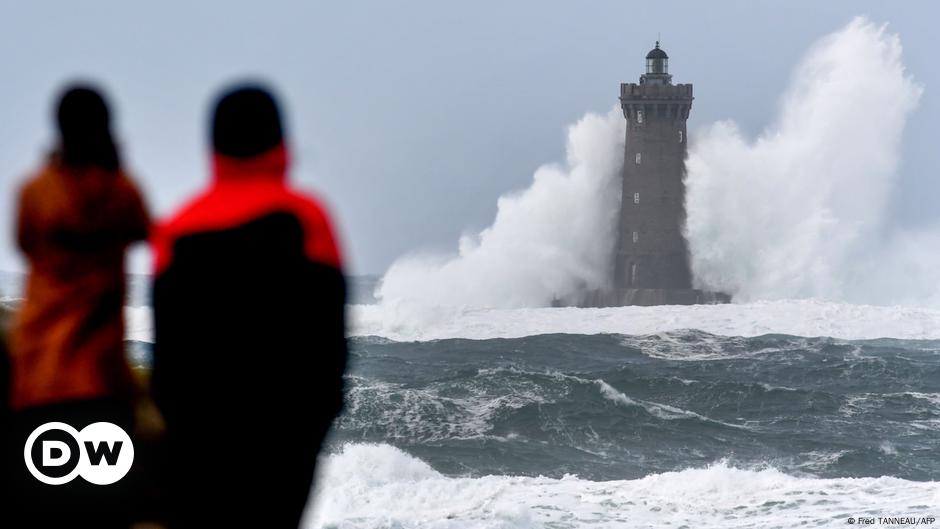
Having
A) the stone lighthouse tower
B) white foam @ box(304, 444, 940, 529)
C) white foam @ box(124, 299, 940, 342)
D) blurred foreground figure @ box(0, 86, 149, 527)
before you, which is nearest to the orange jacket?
blurred foreground figure @ box(0, 86, 149, 527)

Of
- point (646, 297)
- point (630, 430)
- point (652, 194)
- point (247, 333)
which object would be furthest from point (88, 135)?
point (646, 297)

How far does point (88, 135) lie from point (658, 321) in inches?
1914

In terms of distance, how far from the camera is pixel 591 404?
2914 centimetres

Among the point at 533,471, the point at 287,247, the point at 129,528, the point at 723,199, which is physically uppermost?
the point at 723,199

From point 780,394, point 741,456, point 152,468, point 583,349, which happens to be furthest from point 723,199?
point 152,468

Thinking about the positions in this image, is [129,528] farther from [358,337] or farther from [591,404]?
[358,337]

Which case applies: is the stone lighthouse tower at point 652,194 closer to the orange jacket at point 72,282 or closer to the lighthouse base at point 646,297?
the lighthouse base at point 646,297

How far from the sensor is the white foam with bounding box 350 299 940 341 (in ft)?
161

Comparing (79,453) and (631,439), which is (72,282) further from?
(631,439)

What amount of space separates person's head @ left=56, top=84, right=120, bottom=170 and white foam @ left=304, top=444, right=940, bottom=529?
14.3m

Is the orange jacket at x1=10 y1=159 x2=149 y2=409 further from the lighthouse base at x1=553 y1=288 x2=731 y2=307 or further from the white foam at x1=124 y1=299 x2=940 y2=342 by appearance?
the lighthouse base at x1=553 y1=288 x2=731 y2=307

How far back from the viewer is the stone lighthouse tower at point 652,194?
54906mm

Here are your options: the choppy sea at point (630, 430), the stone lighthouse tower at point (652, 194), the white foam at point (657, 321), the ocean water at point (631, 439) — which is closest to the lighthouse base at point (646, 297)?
the stone lighthouse tower at point (652, 194)

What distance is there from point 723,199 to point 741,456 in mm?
37949
